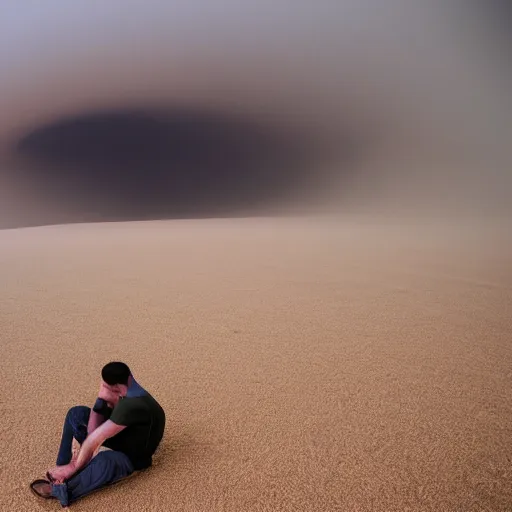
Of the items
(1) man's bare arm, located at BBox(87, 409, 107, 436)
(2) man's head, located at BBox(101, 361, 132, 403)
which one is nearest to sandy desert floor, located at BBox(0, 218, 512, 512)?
(1) man's bare arm, located at BBox(87, 409, 107, 436)

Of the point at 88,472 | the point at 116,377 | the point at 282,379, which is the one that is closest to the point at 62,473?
the point at 88,472

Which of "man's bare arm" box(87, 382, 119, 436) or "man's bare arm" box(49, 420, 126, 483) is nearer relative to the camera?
"man's bare arm" box(49, 420, 126, 483)

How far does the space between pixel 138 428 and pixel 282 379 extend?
1905 millimetres

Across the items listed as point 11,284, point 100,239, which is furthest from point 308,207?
point 11,284

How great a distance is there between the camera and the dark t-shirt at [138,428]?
9.11 ft

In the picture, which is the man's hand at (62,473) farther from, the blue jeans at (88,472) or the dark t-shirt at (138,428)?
the dark t-shirt at (138,428)

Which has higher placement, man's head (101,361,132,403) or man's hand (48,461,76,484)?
man's head (101,361,132,403)

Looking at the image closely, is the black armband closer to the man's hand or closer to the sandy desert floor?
the man's hand

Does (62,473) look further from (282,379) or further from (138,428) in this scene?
(282,379)

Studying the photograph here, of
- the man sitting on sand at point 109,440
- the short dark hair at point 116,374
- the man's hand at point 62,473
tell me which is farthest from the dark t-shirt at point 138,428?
the man's hand at point 62,473

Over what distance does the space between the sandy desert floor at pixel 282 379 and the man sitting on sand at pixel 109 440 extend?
116 mm

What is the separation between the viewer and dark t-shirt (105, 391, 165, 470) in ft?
9.11

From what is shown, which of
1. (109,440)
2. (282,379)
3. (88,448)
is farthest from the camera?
(282,379)

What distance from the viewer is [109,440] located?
→ 2943mm
